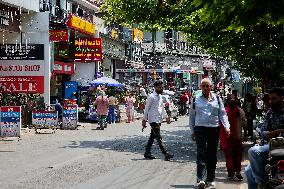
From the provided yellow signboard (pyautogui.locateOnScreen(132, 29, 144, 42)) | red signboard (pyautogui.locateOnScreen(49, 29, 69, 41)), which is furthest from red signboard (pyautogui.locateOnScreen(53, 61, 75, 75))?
yellow signboard (pyautogui.locateOnScreen(132, 29, 144, 42))

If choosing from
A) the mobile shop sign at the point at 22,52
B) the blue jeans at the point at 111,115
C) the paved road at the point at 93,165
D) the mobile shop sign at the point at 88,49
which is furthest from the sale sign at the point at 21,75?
the paved road at the point at 93,165

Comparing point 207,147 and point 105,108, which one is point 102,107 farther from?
point 207,147

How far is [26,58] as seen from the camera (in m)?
27.3

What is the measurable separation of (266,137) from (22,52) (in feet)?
65.5

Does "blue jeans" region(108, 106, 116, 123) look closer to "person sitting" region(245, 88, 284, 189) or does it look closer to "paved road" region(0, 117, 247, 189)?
"paved road" region(0, 117, 247, 189)

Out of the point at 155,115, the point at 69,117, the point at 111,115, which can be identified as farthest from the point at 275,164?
the point at 111,115

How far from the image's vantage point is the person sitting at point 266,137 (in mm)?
8063

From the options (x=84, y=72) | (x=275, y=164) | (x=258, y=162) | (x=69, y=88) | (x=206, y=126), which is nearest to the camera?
(x=275, y=164)

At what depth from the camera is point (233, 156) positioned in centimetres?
1173

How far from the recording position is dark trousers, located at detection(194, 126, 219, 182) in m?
10.3

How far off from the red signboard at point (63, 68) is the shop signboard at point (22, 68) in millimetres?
6801

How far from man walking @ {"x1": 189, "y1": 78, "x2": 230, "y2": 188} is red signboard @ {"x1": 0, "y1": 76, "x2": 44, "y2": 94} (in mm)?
18385

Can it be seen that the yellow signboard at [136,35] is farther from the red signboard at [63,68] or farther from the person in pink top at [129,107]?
the person in pink top at [129,107]

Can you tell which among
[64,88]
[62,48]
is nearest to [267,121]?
[62,48]
